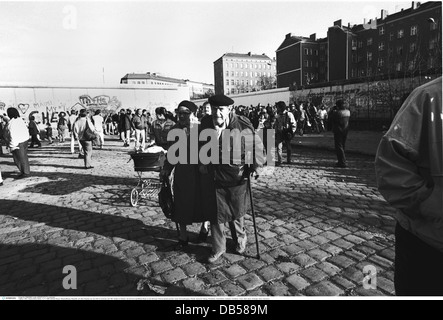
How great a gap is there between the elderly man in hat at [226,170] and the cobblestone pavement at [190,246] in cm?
51

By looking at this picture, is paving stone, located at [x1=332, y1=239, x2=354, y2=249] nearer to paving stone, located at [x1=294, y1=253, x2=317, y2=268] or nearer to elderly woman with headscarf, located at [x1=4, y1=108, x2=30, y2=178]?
paving stone, located at [x1=294, y1=253, x2=317, y2=268]

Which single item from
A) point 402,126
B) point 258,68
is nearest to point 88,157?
point 402,126

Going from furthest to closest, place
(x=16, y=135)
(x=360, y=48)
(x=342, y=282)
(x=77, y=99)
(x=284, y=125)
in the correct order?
1. (x=360, y=48)
2. (x=77, y=99)
3. (x=284, y=125)
4. (x=16, y=135)
5. (x=342, y=282)

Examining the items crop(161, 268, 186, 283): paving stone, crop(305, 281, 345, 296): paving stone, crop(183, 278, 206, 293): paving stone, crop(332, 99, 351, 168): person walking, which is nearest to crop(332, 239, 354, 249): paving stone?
crop(305, 281, 345, 296): paving stone

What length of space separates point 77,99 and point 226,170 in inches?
1100

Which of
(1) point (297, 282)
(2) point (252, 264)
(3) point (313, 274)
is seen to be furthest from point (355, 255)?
(2) point (252, 264)

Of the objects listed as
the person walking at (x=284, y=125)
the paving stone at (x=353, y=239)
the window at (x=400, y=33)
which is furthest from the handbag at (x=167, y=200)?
the window at (x=400, y=33)

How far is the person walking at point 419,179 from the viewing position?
138 cm

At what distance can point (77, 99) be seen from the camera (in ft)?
88.7

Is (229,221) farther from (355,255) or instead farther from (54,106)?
(54,106)

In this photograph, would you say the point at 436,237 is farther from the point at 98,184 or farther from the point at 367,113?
the point at 367,113

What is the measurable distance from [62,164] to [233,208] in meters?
10.3

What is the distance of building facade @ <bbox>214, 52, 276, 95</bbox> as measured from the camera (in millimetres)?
117562

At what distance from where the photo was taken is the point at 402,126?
4.85 ft
